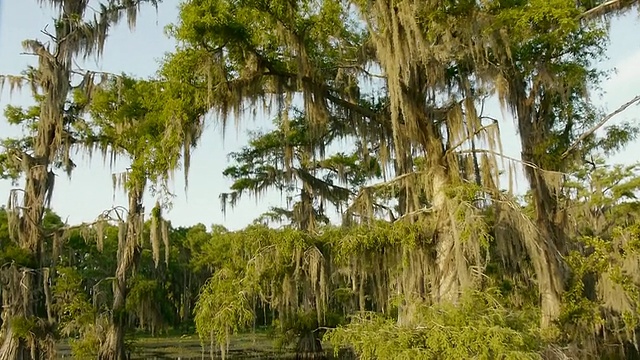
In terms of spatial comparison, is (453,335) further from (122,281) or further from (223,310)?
(122,281)

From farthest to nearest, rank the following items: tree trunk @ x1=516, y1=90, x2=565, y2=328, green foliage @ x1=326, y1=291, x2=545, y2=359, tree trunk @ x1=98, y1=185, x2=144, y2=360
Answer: tree trunk @ x1=98, y1=185, x2=144, y2=360, tree trunk @ x1=516, y1=90, x2=565, y2=328, green foliage @ x1=326, y1=291, x2=545, y2=359

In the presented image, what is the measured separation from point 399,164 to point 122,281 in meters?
7.23

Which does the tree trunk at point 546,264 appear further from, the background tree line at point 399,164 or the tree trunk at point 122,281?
the tree trunk at point 122,281

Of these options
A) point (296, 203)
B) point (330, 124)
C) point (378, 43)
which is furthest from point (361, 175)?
point (378, 43)

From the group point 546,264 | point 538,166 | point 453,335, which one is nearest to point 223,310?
point 453,335

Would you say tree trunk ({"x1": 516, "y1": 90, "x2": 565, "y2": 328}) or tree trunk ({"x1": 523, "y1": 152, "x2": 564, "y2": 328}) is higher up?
tree trunk ({"x1": 516, "y1": 90, "x2": 565, "y2": 328})

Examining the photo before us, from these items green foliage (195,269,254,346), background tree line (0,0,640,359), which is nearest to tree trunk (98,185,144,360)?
background tree line (0,0,640,359)

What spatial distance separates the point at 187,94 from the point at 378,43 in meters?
2.62

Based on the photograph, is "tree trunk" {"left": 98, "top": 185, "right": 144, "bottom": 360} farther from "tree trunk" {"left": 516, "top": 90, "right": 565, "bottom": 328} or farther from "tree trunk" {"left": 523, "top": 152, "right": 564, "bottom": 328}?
"tree trunk" {"left": 523, "top": 152, "right": 564, "bottom": 328}

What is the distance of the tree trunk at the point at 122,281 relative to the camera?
39.8 feet

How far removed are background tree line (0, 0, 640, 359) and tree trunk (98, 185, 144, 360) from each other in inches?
28.5

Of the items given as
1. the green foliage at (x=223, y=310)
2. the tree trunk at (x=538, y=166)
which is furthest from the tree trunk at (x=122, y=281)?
the tree trunk at (x=538, y=166)

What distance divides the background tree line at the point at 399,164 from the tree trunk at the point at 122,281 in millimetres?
724

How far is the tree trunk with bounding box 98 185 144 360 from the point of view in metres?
12.1
